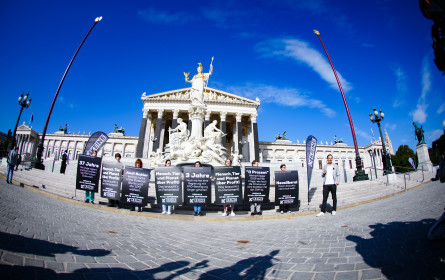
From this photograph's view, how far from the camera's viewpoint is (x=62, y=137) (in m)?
64.8

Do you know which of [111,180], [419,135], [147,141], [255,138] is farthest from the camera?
[255,138]

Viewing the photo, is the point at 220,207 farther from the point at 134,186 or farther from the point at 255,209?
the point at 134,186

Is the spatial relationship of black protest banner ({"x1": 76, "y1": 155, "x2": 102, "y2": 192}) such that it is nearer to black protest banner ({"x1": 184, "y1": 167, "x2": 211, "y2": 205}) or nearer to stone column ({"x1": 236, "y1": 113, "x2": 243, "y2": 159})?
black protest banner ({"x1": 184, "y1": 167, "x2": 211, "y2": 205})

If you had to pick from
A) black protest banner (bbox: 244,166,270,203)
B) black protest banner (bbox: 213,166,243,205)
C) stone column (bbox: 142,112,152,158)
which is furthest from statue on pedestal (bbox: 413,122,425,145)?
stone column (bbox: 142,112,152,158)

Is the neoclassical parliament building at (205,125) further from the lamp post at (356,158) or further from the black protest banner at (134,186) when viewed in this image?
the black protest banner at (134,186)

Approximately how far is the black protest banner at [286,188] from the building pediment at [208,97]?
37124 millimetres

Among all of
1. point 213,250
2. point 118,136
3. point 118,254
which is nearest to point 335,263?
point 213,250

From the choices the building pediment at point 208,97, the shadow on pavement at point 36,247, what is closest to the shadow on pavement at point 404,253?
the shadow on pavement at point 36,247

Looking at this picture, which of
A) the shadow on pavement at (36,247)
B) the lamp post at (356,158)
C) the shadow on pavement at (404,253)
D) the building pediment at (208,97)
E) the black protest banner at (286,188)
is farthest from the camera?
the building pediment at (208,97)

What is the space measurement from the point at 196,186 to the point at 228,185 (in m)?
1.21

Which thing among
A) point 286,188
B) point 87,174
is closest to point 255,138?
point 286,188

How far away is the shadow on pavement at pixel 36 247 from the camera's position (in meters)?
2.33

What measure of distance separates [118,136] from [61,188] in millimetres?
55309

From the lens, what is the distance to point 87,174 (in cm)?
802
